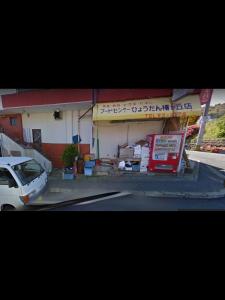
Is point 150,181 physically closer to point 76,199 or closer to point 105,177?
point 105,177

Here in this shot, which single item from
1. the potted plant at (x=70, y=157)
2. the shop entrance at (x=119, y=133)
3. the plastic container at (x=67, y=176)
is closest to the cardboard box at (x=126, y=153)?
the shop entrance at (x=119, y=133)

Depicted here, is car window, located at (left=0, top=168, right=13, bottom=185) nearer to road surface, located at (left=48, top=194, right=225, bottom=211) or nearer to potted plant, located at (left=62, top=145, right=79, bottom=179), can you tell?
road surface, located at (left=48, top=194, right=225, bottom=211)

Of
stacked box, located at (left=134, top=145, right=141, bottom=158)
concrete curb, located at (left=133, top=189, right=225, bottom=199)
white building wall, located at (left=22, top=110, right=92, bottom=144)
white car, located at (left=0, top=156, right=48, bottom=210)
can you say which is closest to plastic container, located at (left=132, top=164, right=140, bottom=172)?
stacked box, located at (left=134, top=145, right=141, bottom=158)

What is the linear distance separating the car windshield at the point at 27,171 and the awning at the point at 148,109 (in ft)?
8.98

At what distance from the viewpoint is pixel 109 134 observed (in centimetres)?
641

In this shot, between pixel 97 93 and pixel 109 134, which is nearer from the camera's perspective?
pixel 97 93

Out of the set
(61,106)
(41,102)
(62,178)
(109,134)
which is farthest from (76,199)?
(41,102)

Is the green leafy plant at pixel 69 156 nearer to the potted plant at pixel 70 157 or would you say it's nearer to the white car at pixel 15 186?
the potted plant at pixel 70 157

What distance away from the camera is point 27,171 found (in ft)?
10.9

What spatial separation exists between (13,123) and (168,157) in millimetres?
6612

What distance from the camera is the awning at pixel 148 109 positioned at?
5.15 metres

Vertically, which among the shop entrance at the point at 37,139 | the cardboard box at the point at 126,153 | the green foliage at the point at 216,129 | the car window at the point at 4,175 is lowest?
the car window at the point at 4,175

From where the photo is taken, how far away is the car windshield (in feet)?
9.91
